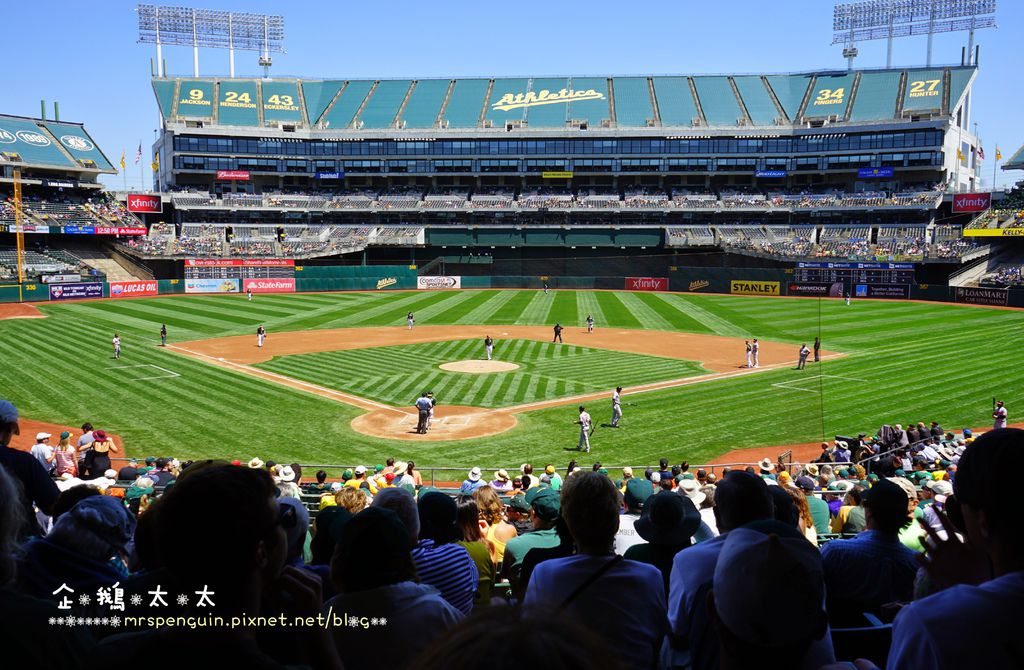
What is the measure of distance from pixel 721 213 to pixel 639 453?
71.9 m

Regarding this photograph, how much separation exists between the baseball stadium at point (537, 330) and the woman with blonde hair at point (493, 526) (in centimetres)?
6

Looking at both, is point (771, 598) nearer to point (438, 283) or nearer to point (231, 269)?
point (231, 269)

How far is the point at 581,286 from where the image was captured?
75.9m

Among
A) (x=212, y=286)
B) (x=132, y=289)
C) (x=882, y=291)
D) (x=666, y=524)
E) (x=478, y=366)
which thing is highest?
(x=666, y=524)

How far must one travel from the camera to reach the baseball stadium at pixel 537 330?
4.15m

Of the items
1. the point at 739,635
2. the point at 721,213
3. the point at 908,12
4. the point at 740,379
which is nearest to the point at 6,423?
the point at 739,635

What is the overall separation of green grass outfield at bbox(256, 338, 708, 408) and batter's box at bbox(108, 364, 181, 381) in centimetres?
401

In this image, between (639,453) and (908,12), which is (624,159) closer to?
(908,12)

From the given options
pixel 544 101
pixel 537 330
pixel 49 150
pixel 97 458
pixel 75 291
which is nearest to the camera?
pixel 97 458

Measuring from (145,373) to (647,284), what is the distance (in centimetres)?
5161

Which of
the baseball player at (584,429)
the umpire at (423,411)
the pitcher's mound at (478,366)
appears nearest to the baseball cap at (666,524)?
the baseball player at (584,429)

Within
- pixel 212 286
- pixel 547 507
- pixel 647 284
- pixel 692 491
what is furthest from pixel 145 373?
pixel 647 284

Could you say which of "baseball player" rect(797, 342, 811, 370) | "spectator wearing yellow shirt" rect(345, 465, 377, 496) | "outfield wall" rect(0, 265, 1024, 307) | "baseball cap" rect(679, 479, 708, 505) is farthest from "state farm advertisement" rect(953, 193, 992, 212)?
"spectator wearing yellow shirt" rect(345, 465, 377, 496)

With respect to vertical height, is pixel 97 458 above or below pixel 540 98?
below
